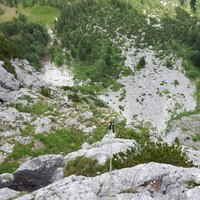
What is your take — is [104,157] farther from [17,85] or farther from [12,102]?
[17,85]

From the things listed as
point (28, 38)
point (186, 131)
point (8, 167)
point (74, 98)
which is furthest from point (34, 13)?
point (8, 167)

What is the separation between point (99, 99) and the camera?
53.1m

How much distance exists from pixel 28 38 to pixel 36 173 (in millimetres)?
56499

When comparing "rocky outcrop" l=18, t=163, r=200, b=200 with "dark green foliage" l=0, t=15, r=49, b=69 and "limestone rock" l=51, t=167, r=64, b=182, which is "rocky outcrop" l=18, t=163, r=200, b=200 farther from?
"dark green foliage" l=0, t=15, r=49, b=69

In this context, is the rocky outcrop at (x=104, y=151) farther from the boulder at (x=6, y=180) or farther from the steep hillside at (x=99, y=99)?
the boulder at (x=6, y=180)

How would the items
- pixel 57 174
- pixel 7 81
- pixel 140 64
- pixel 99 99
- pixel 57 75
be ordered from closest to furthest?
pixel 57 174 → pixel 7 81 → pixel 99 99 → pixel 57 75 → pixel 140 64

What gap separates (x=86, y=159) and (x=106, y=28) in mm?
64461

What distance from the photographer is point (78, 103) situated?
38906 mm

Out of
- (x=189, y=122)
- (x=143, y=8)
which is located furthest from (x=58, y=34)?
(x=189, y=122)

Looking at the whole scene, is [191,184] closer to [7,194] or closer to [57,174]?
[57,174]

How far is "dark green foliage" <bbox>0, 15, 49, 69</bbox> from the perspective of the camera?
66.4 meters

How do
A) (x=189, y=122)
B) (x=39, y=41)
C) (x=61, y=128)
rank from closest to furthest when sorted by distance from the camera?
1. (x=61, y=128)
2. (x=189, y=122)
3. (x=39, y=41)

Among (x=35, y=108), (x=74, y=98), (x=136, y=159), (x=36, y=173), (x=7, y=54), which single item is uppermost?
(x=136, y=159)

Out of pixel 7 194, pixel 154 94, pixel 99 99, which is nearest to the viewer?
pixel 7 194
